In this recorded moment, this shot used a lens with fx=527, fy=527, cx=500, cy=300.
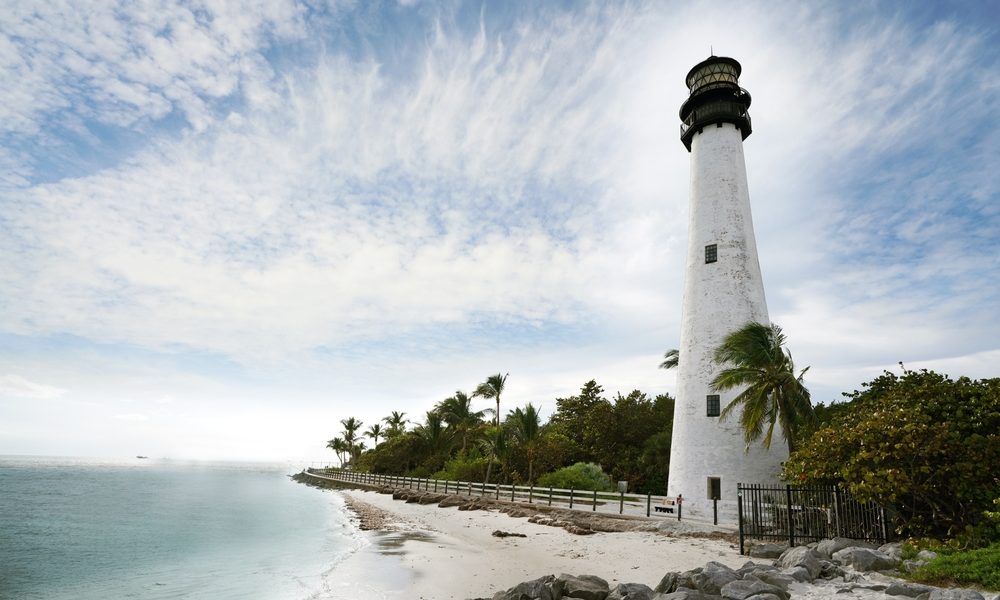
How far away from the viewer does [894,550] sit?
11086 mm

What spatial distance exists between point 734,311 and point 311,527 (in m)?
24.0

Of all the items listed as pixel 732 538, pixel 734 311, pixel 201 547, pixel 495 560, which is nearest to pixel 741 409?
pixel 734 311

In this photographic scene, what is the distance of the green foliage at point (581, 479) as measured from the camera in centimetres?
2689

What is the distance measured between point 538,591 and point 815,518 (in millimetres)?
8696

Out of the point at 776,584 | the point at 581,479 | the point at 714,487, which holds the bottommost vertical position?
the point at 776,584

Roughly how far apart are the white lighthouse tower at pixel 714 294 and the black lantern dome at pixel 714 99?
0.14ft

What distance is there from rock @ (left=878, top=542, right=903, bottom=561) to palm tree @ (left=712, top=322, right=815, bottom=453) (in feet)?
22.4

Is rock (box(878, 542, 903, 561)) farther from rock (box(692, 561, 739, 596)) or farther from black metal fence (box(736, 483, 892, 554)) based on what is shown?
rock (box(692, 561, 739, 596))

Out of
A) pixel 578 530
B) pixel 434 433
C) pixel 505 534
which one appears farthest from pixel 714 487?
pixel 434 433

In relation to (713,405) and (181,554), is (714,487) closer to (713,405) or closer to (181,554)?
(713,405)

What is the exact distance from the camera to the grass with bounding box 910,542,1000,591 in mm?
8438

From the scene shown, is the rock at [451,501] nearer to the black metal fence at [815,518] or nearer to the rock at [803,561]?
the black metal fence at [815,518]

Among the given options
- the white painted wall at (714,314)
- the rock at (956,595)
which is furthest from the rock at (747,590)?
the white painted wall at (714,314)

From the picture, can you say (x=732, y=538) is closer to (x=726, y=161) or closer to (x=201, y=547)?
(x=726, y=161)
